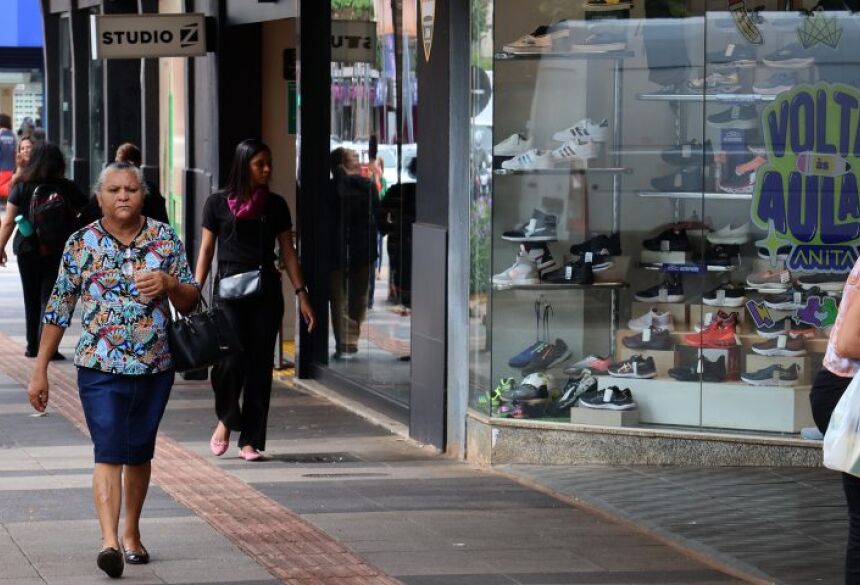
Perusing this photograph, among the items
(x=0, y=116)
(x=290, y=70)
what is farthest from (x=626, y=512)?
(x=0, y=116)

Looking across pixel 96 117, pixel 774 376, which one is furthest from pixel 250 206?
pixel 96 117

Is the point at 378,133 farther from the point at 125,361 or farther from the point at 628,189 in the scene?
the point at 125,361

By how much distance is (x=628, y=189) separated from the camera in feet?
32.8

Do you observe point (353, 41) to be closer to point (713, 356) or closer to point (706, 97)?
point (706, 97)

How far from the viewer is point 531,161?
992 centimetres

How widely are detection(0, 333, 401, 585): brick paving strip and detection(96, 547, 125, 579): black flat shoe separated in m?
0.64

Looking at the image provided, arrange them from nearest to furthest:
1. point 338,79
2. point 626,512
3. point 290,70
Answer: point 626,512 < point 338,79 < point 290,70

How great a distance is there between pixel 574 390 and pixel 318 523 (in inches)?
94.0

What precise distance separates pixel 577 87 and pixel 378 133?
277 cm

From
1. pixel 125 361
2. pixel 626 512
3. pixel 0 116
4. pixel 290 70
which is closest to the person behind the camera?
pixel 125 361

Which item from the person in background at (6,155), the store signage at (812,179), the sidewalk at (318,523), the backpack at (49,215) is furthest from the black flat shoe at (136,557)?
the person in background at (6,155)

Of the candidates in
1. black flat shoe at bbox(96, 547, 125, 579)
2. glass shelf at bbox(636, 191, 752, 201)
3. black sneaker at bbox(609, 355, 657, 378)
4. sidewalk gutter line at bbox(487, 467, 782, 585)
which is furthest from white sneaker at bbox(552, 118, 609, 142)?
black flat shoe at bbox(96, 547, 125, 579)

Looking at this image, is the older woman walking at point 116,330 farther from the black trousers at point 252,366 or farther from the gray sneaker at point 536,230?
the gray sneaker at point 536,230

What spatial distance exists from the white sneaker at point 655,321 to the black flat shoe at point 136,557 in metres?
3.85
